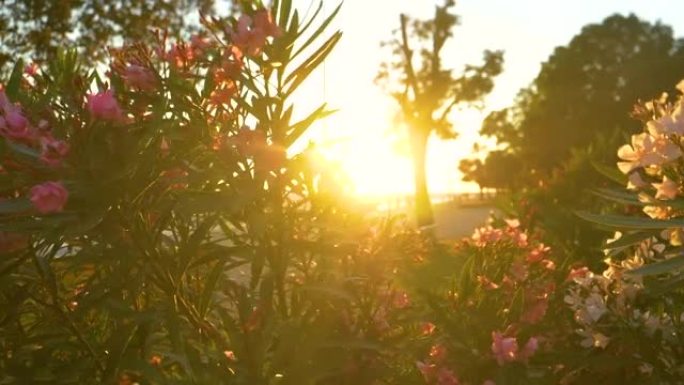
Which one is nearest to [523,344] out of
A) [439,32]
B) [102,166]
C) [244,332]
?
[244,332]

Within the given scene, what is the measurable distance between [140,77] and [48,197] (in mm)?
603

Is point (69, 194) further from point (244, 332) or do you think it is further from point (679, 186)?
point (679, 186)

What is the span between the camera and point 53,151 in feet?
7.82

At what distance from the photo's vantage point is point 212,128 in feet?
9.28

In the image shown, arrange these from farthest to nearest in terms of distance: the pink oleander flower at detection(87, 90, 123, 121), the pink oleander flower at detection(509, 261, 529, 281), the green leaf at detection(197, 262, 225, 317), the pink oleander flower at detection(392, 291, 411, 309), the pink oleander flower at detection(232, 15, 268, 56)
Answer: the pink oleander flower at detection(509, 261, 529, 281)
the pink oleander flower at detection(392, 291, 411, 309)
the green leaf at detection(197, 262, 225, 317)
the pink oleander flower at detection(232, 15, 268, 56)
the pink oleander flower at detection(87, 90, 123, 121)

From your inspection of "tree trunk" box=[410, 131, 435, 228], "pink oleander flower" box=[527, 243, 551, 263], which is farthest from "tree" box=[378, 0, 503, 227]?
"pink oleander flower" box=[527, 243, 551, 263]

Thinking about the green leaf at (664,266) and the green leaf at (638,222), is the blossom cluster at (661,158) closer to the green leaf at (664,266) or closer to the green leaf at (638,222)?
the green leaf at (638,222)

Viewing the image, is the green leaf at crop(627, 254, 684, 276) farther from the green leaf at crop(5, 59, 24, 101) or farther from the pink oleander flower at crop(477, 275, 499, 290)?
the green leaf at crop(5, 59, 24, 101)

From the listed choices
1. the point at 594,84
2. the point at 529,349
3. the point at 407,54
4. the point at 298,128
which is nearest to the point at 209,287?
the point at 298,128

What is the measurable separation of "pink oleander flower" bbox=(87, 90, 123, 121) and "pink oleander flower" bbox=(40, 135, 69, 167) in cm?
12

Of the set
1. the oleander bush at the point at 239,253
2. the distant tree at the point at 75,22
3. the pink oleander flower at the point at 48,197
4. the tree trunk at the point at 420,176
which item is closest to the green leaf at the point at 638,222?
the oleander bush at the point at 239,253

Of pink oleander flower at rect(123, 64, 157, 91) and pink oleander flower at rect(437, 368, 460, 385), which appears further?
pink oleander flower at rect(437, 368, 460, 385)

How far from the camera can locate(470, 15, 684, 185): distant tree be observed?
1471 inches

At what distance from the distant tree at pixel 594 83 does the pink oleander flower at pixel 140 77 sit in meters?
34.5
